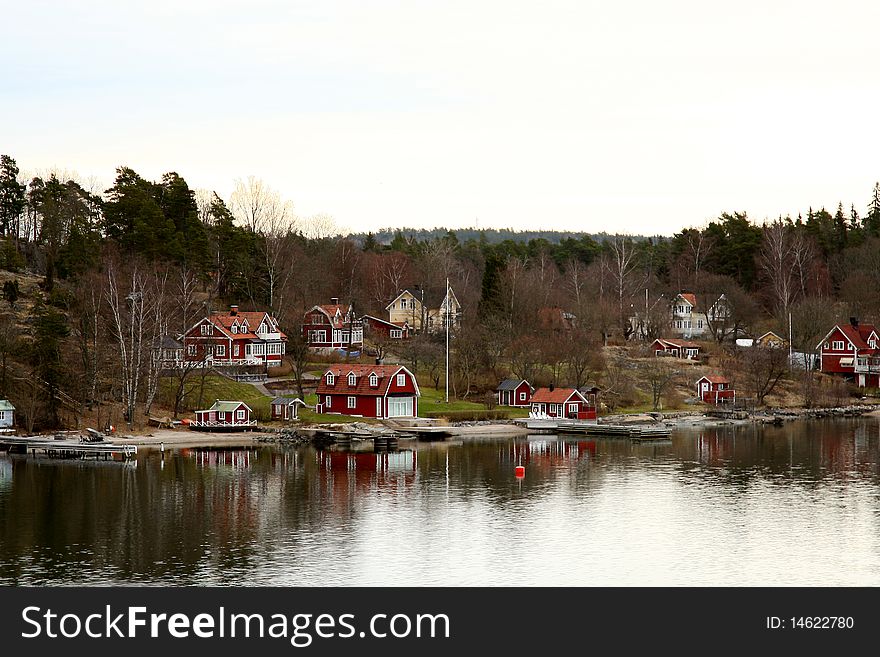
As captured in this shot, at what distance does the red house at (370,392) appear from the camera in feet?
244

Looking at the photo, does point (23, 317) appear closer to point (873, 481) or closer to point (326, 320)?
point (326, 320)

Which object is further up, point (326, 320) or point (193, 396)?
point (326, 320)

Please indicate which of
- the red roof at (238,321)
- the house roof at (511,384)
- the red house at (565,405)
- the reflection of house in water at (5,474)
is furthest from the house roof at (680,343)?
the reflection of house in water at (5,474)

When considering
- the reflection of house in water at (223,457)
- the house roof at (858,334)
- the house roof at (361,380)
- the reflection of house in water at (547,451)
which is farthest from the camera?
the house roof at (858,334)

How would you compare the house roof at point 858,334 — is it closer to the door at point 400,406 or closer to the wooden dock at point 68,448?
the door at point 400,406

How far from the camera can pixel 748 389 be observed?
9606 centimetres

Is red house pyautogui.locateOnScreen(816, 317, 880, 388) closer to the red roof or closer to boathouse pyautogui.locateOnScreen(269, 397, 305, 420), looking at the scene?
the red roof

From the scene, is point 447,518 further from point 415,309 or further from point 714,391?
point 415,309

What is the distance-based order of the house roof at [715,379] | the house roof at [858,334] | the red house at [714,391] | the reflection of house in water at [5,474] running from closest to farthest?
the reflection of house in water at [5,474]
the red house at [714,391]
the house roof at [715,379]
the house roof at [858,334]

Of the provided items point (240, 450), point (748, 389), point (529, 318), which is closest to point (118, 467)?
point (240, 450)

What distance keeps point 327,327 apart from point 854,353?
4761 cm

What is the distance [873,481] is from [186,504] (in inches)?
1254

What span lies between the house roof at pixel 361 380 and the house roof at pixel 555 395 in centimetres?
1070
